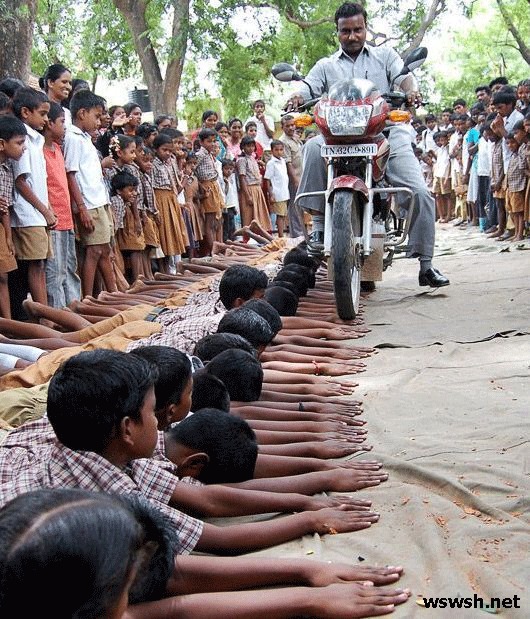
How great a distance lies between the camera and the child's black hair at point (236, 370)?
3484 mm

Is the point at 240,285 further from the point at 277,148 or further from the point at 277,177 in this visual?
the point at 277,148

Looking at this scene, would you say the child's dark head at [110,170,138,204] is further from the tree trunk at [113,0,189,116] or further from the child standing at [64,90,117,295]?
the tree trunk at [113,0,189,116]

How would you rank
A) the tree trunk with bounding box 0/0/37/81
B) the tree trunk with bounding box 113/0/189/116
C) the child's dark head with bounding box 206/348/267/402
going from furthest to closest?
1. the tree trunk with bounding box 113/0/189/116
2. the tree trunk with bounding box 0/0/37/81
3. the child's dark head with bounding box 206/348/267/402

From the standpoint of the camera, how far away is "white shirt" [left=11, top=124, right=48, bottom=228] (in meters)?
5.47

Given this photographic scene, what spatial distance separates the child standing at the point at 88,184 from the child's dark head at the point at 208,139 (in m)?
3.09

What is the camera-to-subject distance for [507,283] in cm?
670

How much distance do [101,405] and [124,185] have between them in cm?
528

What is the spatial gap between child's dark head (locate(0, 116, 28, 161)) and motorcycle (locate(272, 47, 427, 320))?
180cm

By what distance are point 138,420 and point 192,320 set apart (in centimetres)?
235

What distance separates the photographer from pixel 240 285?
4926 mm

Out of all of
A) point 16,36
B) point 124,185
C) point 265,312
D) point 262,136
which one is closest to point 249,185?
point 262,136

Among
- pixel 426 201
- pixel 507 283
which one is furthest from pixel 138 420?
pixel 507 283

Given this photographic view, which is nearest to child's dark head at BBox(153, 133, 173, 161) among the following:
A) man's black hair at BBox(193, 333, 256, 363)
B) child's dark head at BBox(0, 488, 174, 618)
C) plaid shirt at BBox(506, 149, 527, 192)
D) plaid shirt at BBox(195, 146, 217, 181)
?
plaid shirt at BBox(195, 146, 217, 181)

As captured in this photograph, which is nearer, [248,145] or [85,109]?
[85,109]
